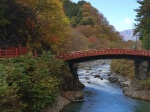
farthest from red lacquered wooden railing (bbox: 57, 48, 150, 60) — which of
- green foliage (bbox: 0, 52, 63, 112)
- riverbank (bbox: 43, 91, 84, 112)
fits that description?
green foliage (bbox: 0, 52, 63, 112)

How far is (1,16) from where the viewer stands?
37.4 meters

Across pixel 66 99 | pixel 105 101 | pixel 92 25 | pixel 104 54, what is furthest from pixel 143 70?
pixel 92 25

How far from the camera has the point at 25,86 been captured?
28.1m

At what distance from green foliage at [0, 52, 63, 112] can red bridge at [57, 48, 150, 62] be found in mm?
11969

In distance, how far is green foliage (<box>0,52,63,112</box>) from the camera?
929 inches

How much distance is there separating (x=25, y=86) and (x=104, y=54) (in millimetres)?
24453

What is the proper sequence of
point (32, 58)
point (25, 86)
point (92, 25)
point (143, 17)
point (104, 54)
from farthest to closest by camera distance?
point (92, 25), point (143, 17), point (104, 54), point (32, 58), point (25, 86)

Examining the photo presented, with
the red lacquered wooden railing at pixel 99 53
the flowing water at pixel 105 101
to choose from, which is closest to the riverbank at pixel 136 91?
the flowing water at pixel 105 101

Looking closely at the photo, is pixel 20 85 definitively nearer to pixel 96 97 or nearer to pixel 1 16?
pixel 1 16

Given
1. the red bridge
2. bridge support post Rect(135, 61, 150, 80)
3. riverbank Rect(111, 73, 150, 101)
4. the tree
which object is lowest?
riverbank Rect(111, 73, 150, 101)

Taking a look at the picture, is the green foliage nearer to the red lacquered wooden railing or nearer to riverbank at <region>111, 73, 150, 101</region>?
the red lacquered wooden railing

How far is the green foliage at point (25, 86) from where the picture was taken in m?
23.6

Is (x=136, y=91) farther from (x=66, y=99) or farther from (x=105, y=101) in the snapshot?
(x=66, y=99)

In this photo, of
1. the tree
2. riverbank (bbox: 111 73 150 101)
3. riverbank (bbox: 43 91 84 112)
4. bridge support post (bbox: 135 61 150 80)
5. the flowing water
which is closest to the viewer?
riverbank (bbox: 43 91 84 112)
